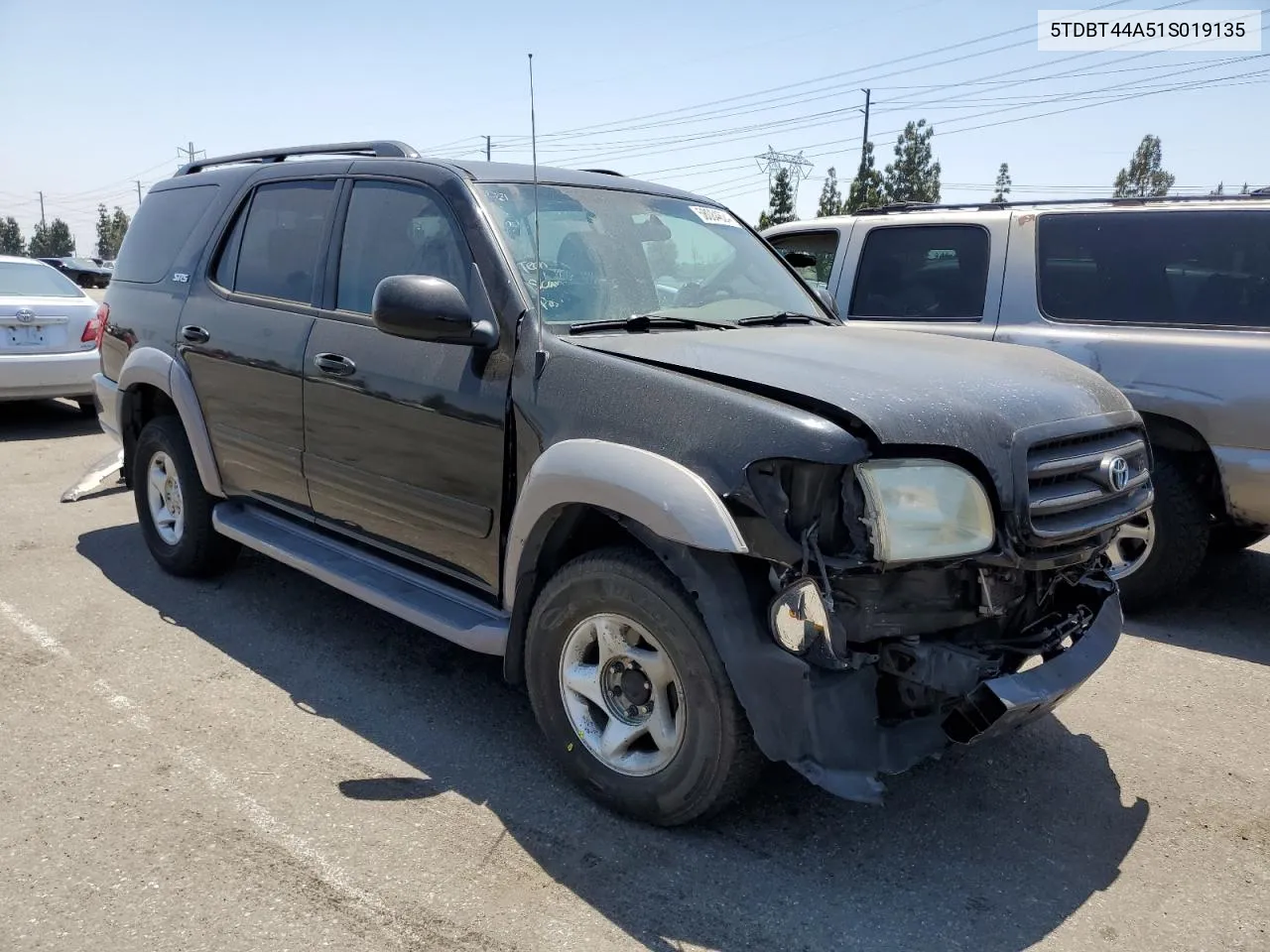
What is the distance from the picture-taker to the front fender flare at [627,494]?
102 inches

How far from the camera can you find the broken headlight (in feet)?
8.35

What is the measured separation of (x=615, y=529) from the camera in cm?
316

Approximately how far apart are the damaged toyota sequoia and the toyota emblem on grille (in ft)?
0.04

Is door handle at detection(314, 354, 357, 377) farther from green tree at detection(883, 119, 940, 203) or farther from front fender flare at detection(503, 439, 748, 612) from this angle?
green tree at detection(883, 119, 940, 203)

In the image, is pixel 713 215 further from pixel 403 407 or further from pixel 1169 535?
pixel 1169 535

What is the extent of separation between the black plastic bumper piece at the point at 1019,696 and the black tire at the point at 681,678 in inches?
22.4

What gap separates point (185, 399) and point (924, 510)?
3.73 m

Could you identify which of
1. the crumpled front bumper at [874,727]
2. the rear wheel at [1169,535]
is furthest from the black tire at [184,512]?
the rear wheel at [1169,535]

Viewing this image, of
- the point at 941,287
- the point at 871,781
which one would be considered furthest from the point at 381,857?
the point at 941,287

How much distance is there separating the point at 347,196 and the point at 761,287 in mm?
1770

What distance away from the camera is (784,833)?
302 cm

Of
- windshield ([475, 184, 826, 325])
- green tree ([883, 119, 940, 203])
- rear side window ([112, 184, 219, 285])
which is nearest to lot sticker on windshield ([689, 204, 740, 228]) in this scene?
windshield ([475, 184, 826, 325])

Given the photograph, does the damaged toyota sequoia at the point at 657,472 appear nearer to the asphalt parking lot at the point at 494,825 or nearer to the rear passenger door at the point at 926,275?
the asphalt parking lot at the point at 494,825

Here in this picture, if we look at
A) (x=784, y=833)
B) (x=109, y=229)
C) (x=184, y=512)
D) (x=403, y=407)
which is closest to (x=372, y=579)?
(x=403, y=407)
